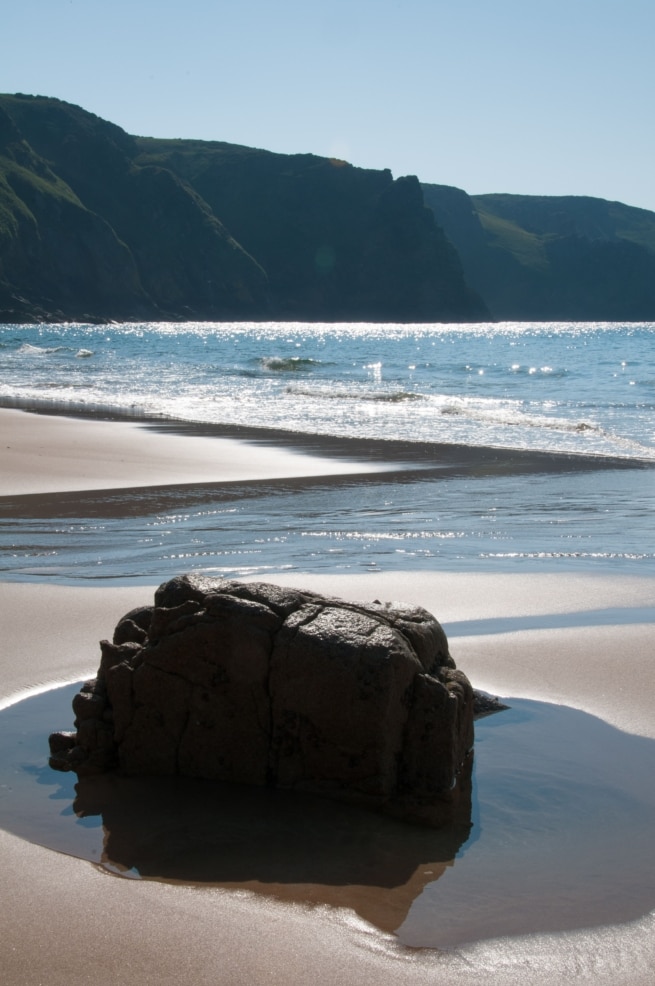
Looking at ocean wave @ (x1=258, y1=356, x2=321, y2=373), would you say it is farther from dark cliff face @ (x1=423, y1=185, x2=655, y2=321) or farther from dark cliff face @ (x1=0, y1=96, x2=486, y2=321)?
dark cliff face @ (x1=423, y1=185, x2=655, y2=321)

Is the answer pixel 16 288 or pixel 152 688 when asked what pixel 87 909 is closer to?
pixel 152 688

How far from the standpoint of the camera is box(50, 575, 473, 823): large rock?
3.40m

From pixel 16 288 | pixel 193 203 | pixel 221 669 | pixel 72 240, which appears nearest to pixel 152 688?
pixel 221 669

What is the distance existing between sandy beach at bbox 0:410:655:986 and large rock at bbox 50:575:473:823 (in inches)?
25.2

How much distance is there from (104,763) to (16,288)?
332 ft

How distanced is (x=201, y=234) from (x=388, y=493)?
400 ft

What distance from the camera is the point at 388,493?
34.1 feet

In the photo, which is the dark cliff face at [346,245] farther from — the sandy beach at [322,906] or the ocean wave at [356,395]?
the sandy beach at [322,906]

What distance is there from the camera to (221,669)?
360 centimetres

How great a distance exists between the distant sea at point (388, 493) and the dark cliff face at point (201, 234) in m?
77.8

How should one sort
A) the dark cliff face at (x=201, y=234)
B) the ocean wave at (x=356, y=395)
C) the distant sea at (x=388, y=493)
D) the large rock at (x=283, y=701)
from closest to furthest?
the large rock at (x=283, y=701) → the distant sea at (x=388, y=493) → the ocean wave at (x=356, y=395) → the dark cliff face at (x=201, y=234)

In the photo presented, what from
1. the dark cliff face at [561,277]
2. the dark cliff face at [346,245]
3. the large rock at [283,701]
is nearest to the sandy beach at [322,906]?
the large rock at [283,701]

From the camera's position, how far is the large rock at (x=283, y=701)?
340 cm

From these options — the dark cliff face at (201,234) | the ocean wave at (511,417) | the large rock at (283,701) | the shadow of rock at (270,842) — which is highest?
the dark cliff face at (201,234)
